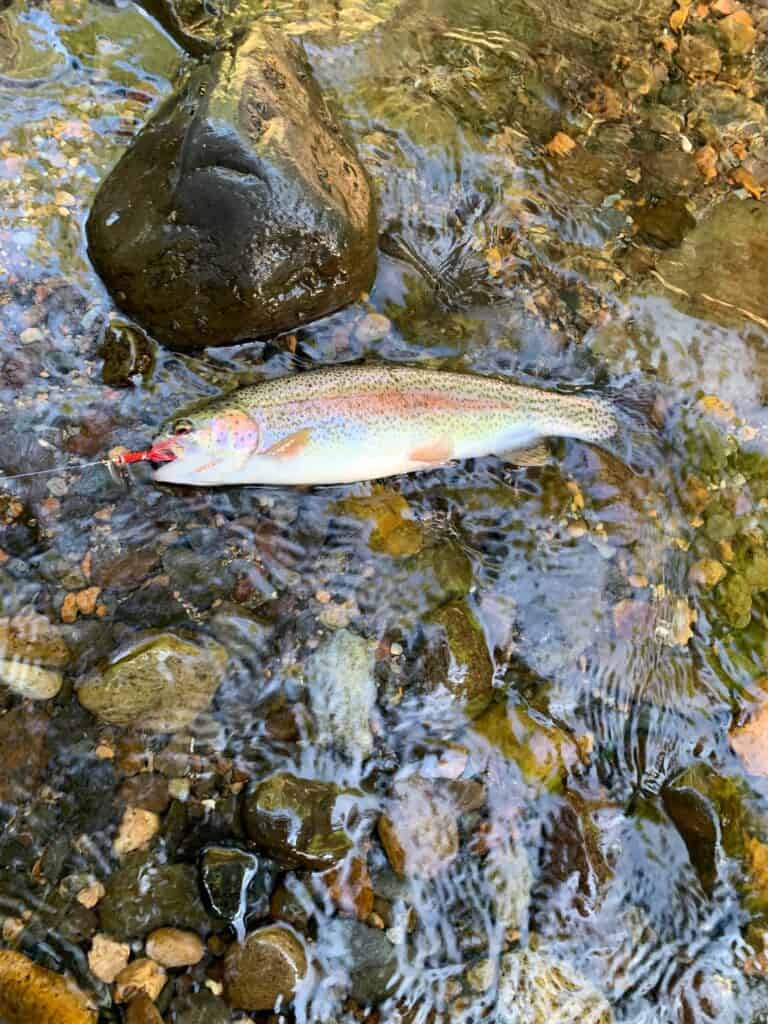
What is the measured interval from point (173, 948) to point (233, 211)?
143 inches

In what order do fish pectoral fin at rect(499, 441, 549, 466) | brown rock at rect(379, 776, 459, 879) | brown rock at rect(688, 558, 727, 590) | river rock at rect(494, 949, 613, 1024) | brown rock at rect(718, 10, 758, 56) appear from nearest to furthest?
1. river rock at rect(494, 949, 613, 1024)
2. brown rock at rect(379, 776, 459, 879)
3. fish pectoral fin at rect(499, 441, 549, 466)
4. brown rock at rect(688, 558, 727, 590)
5. brown rock at rect(718, 10, 758, 56)

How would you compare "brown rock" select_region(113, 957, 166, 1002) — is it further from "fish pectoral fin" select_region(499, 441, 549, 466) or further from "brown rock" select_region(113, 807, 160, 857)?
"fish pectoral fin" select_region(499, 441, 549, 466)

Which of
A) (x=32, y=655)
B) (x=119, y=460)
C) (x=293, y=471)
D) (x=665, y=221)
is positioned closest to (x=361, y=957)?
(x=32, y=655)

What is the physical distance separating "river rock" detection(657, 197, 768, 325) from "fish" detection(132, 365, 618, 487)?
1658 millimetres

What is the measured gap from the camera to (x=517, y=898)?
3607mm

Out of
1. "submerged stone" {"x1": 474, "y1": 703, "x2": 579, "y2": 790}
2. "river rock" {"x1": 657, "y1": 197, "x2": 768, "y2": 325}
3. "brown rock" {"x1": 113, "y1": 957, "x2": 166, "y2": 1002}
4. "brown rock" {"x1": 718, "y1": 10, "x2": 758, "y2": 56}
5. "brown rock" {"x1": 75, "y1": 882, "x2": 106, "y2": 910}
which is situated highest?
"brown rock" {"x1": 718, "y1": 10, "x2": 758, "y2": 56}

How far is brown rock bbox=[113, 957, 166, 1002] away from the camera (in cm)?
308

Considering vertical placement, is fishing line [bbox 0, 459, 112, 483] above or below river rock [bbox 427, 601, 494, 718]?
above

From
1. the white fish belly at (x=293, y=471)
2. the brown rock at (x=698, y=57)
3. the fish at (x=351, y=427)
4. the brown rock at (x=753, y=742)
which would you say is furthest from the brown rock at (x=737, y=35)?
the brown rock at (x=753, y=742)

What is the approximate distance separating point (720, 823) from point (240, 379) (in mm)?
3802

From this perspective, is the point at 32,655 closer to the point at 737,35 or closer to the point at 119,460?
the point at 119,460

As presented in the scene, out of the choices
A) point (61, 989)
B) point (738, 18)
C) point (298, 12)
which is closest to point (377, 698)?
point (61, 989)

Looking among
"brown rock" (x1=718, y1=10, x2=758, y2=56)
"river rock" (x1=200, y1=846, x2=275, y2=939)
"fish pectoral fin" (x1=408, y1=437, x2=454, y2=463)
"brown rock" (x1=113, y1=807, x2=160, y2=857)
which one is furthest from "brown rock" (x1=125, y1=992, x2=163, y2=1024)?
"brown rock" (x1=718, y1=10, x2=758, y2=56)

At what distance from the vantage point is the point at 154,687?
344cm
